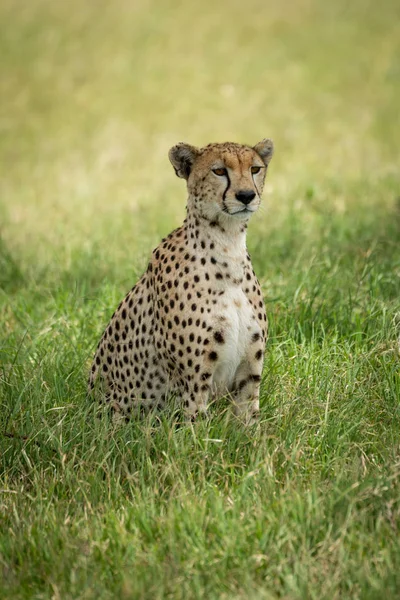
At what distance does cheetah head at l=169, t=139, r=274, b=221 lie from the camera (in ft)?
10.5

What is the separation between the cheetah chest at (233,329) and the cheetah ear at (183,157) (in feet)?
1.39

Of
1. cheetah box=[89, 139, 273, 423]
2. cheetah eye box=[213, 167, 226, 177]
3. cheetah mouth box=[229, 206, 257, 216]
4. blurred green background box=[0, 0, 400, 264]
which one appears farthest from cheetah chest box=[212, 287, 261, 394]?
Answer: blurred green background box=[0, 0, 400, 264]

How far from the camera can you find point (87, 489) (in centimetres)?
312

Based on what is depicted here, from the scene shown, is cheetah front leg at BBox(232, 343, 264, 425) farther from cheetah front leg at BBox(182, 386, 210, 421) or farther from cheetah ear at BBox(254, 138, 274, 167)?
cheetah ear at BBox(254, 138, 274, 167)

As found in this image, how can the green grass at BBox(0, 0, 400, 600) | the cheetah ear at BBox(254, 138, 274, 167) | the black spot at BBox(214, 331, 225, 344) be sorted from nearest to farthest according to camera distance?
the green grass at BBox(0, 0, 400, 600), the black spot at BBox(214, 331, 225, 344), the cheetah ear at BBox(254, 138, 274, 167)

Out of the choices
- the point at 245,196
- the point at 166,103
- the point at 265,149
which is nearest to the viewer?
the point at 245,196

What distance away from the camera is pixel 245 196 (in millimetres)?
3180

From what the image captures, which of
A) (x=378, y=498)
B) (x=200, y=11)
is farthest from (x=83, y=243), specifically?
Answer: (x=200, y=11)

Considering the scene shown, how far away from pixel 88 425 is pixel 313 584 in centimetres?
111

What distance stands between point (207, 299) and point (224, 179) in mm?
380

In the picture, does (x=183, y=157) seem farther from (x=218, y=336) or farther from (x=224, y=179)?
(x=218, y=336)

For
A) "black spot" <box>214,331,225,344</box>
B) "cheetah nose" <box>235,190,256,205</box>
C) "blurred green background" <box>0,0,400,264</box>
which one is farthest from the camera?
"blurred green background" <box>0,0,400,264</box>

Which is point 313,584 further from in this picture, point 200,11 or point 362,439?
point 200,11

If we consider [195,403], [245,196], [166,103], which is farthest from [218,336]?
[166,103]
